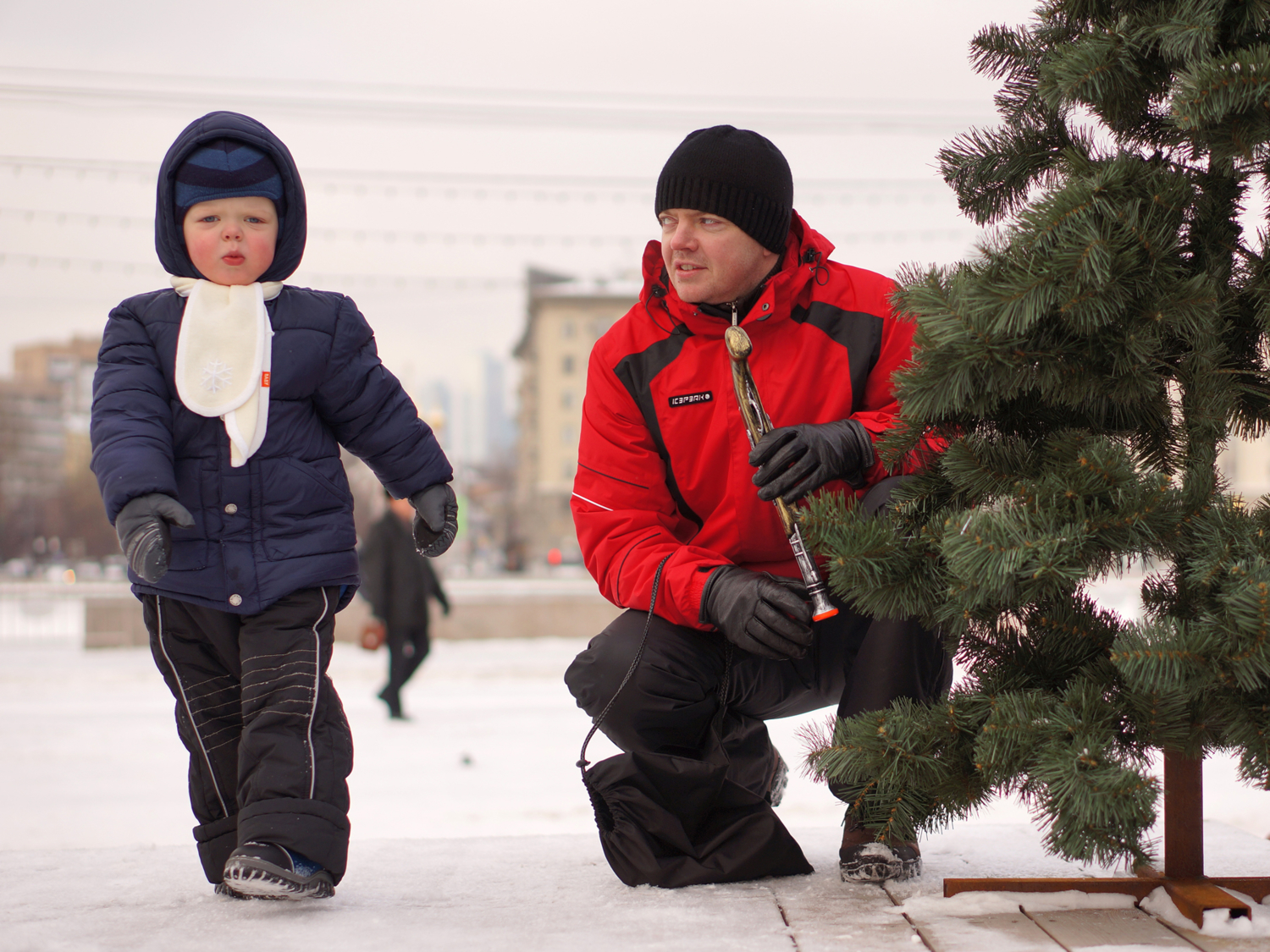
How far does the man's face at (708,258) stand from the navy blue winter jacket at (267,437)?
0.64 m

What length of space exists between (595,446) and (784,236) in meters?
0.61

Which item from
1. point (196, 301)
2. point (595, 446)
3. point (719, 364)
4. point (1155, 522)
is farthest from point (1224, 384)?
point (196, 301)

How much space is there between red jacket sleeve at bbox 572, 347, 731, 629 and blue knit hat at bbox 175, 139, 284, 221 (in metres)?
0.80

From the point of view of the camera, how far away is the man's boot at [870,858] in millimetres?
2141

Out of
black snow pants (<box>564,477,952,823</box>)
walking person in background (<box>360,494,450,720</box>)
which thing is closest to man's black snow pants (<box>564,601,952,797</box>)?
black snow pants (<box>564,477,952,823</box>)

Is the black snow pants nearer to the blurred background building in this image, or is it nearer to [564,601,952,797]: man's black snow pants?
[564,601,952,797]: man's black snow pants

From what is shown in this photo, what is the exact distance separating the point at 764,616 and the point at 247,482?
1.04m

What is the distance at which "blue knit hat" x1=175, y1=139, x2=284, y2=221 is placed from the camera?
7.64 ft

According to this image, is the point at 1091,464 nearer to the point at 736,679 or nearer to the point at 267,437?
the point at 736,679

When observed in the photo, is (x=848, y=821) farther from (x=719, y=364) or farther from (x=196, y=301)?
(x=196, y=301)

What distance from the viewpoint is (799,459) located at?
214 centimetres

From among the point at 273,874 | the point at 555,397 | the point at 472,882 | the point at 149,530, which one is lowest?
the point at 472,882

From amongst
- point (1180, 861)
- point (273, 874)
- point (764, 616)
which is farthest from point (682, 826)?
point (1180, 861)

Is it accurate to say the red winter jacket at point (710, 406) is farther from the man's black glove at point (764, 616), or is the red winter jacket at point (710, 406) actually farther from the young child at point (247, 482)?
the young child at point (247, 482)
